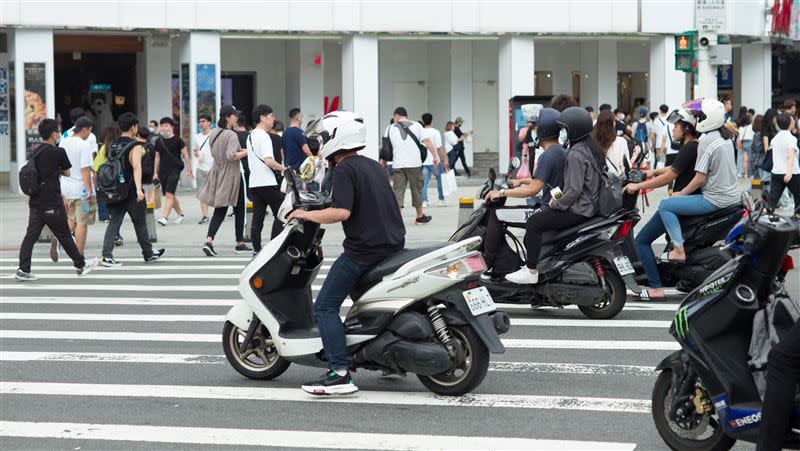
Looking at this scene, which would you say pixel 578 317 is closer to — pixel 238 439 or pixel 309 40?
pixel 238 439

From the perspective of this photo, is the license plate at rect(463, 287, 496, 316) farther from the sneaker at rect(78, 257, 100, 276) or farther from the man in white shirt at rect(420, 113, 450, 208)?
the man in white shirt at rect(420, 113, 450, 208)

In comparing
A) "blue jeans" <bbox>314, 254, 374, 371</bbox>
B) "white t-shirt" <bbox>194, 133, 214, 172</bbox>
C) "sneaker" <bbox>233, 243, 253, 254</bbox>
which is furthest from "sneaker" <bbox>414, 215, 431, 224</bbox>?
"blue jeans" <bbox>314, 254, 374, 371</bbox>

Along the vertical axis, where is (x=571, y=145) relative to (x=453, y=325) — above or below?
above

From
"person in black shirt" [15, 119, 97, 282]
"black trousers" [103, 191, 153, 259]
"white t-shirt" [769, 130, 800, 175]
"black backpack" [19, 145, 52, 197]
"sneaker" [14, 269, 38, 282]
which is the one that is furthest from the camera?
"white t-shirt" [769, 130, 800, 175]

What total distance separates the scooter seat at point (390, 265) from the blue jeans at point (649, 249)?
4.04m


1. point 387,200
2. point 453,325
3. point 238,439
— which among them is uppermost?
point 387,200

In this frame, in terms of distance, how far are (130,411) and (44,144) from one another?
7.08 meters

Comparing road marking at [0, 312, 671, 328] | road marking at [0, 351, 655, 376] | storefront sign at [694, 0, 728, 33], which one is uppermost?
storefront sign at [694, 0, 728, 33]

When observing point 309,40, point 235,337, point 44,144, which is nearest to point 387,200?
point 235,337

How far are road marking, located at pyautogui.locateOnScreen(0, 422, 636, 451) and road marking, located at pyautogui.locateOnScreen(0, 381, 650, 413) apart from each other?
0.77m

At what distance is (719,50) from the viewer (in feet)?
65.4

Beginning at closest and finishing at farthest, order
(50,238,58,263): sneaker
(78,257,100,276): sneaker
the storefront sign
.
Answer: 1. (78,257,100,276): sneaker
2. (50,238,58,263): sneaker
3. the storefront sign

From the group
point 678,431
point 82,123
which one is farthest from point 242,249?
point 678,431

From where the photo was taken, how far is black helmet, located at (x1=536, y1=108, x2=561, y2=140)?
10852 mm
